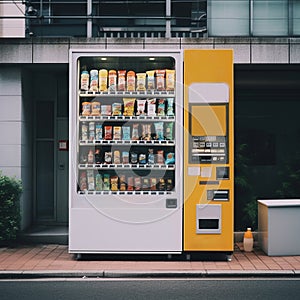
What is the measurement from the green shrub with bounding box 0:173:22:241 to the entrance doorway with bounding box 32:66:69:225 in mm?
1984

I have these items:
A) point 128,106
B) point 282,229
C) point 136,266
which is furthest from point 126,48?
point 282,229

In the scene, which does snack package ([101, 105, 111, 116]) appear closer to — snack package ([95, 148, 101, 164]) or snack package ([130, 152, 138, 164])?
snack package ([95, 148, 101, 164])

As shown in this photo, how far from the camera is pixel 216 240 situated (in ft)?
34.1

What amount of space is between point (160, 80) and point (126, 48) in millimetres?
2231

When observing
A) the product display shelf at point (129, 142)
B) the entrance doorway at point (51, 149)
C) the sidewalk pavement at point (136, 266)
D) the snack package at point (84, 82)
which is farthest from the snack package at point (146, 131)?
the entrance doorway at point (51, 149)

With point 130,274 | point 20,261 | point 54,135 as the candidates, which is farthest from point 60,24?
point 130,274

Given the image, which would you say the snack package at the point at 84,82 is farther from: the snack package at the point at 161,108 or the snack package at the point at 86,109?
the snack package at the point at 161,108

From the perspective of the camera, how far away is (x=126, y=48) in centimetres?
1267

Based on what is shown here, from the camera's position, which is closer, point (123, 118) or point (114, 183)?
point (123, 118)

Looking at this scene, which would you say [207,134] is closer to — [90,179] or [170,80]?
[170,80]

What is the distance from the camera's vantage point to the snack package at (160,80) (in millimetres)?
10750

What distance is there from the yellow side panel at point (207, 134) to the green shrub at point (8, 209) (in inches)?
145

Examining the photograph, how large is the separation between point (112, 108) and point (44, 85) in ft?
12.3

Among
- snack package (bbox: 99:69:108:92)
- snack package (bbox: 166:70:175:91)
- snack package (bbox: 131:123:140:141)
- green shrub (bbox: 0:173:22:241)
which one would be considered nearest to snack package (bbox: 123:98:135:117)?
snack package (bbox: 131:123:140:141)
